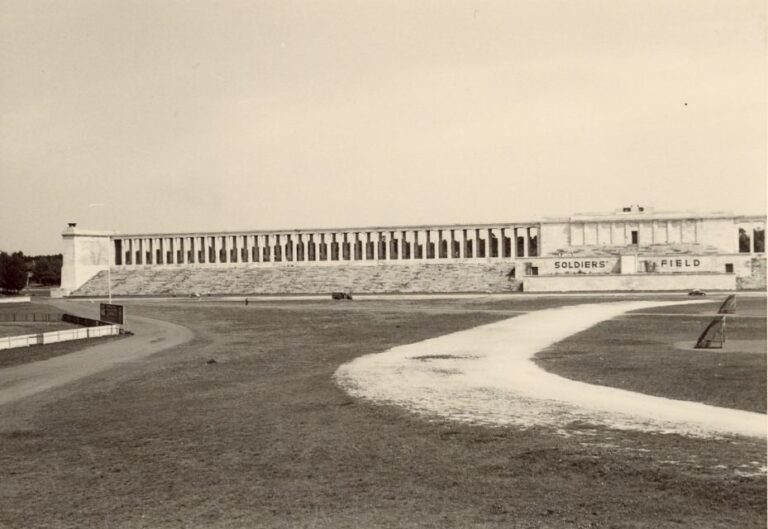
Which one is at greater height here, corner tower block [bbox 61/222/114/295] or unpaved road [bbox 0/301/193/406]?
corner tower block [bbox 61/222/114/295]

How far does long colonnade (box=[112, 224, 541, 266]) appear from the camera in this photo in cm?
8506

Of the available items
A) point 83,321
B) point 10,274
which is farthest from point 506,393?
point 10,274

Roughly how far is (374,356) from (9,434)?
10.4 meters

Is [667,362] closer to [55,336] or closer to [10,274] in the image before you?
[55,336]

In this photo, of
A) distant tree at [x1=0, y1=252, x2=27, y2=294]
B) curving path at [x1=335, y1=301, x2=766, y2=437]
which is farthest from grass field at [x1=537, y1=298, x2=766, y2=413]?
distant tree at [x1=0, y1=252, x2=27, y2=294]

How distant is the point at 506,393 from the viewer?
547 inches

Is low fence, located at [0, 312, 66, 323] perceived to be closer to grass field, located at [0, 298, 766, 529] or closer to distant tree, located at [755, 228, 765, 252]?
grass field, located at [0, 298, 766, 529]

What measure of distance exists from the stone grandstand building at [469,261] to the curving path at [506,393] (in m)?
42.4

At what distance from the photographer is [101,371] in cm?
1894

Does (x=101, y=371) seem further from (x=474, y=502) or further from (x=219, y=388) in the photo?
(x=474, y=502)

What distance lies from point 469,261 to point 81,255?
159 ft

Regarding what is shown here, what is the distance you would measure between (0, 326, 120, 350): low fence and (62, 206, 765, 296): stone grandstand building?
2602 centimetres

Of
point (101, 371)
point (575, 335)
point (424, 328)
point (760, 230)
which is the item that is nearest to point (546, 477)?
point (101, 371)

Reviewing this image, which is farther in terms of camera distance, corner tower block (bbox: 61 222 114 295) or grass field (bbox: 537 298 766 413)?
corner tower block (bbox: 61 222 114 295)
